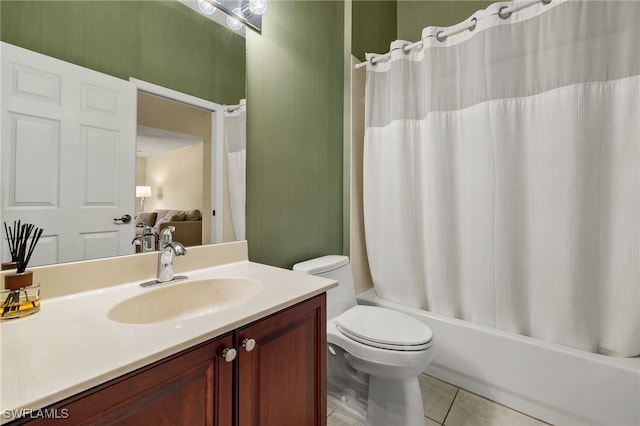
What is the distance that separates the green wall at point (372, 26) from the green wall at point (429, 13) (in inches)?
3.1

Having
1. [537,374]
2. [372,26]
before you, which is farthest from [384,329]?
[372,26]

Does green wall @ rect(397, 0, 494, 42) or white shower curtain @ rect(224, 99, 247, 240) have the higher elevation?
green wall @ rect(397, 0, 494, 42)

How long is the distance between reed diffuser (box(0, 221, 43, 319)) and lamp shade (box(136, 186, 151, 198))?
266 mm

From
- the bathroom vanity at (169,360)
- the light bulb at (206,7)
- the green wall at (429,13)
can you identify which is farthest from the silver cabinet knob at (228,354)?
the green wall at (429,13)

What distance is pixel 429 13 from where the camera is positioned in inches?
89.7

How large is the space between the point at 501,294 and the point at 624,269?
0.49m

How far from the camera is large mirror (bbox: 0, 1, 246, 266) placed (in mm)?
742

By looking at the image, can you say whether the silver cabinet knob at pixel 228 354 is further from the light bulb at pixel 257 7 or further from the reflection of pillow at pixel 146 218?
the light bulb at pixel 257 7

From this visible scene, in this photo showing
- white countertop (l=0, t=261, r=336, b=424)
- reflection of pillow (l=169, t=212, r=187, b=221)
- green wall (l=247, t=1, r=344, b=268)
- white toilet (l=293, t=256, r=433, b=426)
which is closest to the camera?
white countertop (l=0, t=261, r=336, b=424)

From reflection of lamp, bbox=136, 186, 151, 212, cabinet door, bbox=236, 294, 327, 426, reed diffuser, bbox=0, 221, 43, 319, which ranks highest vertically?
reflection of lamp, bbox=136, 186, 151, 212

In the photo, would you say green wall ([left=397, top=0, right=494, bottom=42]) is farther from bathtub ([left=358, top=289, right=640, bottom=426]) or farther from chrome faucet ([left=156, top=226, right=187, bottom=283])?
chrome faucet ([left=156, top=226, right=187, bottom=283])

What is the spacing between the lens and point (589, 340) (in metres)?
1.30

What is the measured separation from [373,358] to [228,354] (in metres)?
0.78

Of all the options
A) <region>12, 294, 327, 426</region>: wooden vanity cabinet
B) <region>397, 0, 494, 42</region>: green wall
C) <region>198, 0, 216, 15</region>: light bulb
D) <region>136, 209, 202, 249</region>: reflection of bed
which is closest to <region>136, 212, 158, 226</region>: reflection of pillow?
<region>136, 209, 202, 249</region>: reflection of bed
